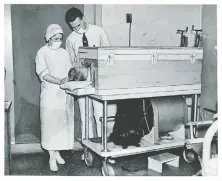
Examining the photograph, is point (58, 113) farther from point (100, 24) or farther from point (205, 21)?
point (205, 21)

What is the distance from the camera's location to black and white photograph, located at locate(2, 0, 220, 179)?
2639 mm

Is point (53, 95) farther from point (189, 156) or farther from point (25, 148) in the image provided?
point (189, 156)

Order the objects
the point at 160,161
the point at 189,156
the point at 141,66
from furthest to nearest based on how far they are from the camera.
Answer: the point at 189,156 → the point at 160,161 → the point at 141,66

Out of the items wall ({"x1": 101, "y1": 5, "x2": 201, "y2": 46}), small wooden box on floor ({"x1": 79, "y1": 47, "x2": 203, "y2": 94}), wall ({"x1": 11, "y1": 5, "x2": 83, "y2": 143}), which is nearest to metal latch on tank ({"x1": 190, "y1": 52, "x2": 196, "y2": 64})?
small wooden box on floor ({"x1": 79, "y1": 47, "x2": 203, "y2": 94})

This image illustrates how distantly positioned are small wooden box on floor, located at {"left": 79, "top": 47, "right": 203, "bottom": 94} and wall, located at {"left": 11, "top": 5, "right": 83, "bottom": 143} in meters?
0.66

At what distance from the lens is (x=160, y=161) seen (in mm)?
2818

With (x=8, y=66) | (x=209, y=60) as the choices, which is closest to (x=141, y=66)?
(x=209, y=60)

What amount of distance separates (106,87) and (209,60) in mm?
1309

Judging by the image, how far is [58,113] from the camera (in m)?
2.96

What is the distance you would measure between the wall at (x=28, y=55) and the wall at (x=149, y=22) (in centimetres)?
40

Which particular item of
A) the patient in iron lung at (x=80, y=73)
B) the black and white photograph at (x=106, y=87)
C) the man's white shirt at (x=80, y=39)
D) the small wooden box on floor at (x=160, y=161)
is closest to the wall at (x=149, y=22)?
the black and white photograph at (x=106, y=87)

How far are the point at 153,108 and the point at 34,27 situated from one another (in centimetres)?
147

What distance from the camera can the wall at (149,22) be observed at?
343 cm

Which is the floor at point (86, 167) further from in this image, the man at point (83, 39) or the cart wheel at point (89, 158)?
the man at point (83, 39)
